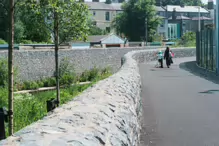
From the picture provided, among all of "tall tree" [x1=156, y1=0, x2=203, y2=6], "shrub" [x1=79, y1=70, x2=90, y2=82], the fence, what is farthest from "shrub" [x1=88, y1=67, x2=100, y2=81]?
"tall tree" [x1=156, y1=0, x2=203, y2=6]

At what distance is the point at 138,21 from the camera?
8638 cm

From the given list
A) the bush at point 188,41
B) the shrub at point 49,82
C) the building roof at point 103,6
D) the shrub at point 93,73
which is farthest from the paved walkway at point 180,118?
the building roof at point 103,6

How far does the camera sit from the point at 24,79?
3525 cm

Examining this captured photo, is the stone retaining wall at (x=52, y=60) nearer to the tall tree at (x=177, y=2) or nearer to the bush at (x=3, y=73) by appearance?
the bush at (x=3, y=73)

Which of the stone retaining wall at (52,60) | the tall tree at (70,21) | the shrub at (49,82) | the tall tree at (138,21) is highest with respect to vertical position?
the tall tree at (138,21)

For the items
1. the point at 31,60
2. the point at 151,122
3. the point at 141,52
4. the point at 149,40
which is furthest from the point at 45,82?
the point at 149,40

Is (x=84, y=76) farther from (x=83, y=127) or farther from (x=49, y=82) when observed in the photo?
(x=83, y=127)

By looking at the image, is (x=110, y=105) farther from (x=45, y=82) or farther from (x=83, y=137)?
(x=45, y=82)

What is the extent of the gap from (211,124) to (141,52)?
28811mm

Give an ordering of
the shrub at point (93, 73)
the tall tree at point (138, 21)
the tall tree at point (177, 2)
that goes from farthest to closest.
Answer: the tall tree at point (177, 2)
the tall tree at point (138, 21)
the shrub at point (93, 73)

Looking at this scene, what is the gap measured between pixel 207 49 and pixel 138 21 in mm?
60858

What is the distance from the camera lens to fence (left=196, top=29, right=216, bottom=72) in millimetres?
24000

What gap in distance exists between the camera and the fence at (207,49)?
24000mm

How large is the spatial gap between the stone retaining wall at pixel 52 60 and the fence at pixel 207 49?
444 inches
